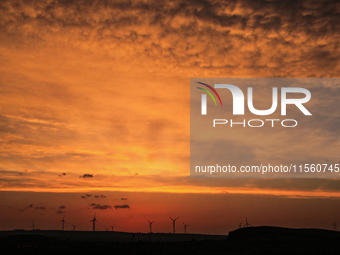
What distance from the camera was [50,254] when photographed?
120m

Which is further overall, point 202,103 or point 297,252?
point 297,252

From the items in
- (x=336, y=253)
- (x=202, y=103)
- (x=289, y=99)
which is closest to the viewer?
(x=289, y=99)

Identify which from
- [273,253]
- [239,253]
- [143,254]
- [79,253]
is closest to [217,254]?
[239,253]

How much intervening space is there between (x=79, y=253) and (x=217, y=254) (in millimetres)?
51118

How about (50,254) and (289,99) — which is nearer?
(289,99)

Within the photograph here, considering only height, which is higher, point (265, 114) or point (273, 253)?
point (265, 114)

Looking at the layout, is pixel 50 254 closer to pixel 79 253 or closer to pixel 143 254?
pixel 79 253

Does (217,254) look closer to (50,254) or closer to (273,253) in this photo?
(273,253)

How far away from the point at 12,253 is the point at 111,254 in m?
38.8

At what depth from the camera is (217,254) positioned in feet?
378

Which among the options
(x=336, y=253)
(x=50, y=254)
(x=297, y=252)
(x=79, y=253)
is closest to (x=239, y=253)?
(x=297, y=252)

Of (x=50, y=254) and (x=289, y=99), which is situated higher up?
(x=289, y=99)

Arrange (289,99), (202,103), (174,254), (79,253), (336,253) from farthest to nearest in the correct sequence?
(79,253)
(174,254)
(336,253)
(202,103)
(289,99)

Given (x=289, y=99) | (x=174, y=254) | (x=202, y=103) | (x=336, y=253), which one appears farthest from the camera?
(x=174, y=254)
